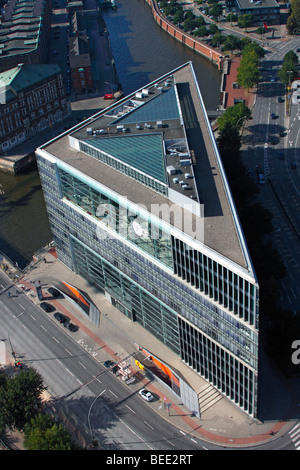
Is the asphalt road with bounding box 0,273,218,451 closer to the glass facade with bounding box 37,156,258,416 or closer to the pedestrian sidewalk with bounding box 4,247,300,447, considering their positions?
the pedestrian sidewalk with bounding box 4,247,300,447

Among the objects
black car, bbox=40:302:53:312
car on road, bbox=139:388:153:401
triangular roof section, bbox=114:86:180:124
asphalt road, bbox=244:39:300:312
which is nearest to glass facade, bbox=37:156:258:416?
car on road, bbox=139:388:153:401

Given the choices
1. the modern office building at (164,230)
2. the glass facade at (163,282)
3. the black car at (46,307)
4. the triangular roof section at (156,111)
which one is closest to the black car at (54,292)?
the black car at (46,307)

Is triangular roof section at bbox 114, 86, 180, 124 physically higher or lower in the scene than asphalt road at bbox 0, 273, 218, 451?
higher

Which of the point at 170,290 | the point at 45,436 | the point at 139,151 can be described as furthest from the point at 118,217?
the point at 45,436

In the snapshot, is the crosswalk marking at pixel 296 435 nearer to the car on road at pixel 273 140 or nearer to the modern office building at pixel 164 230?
the modern office building at pixel 164 230

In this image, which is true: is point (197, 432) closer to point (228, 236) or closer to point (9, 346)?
point (228, 236)

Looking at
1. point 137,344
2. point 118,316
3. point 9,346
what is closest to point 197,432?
point 137,344
